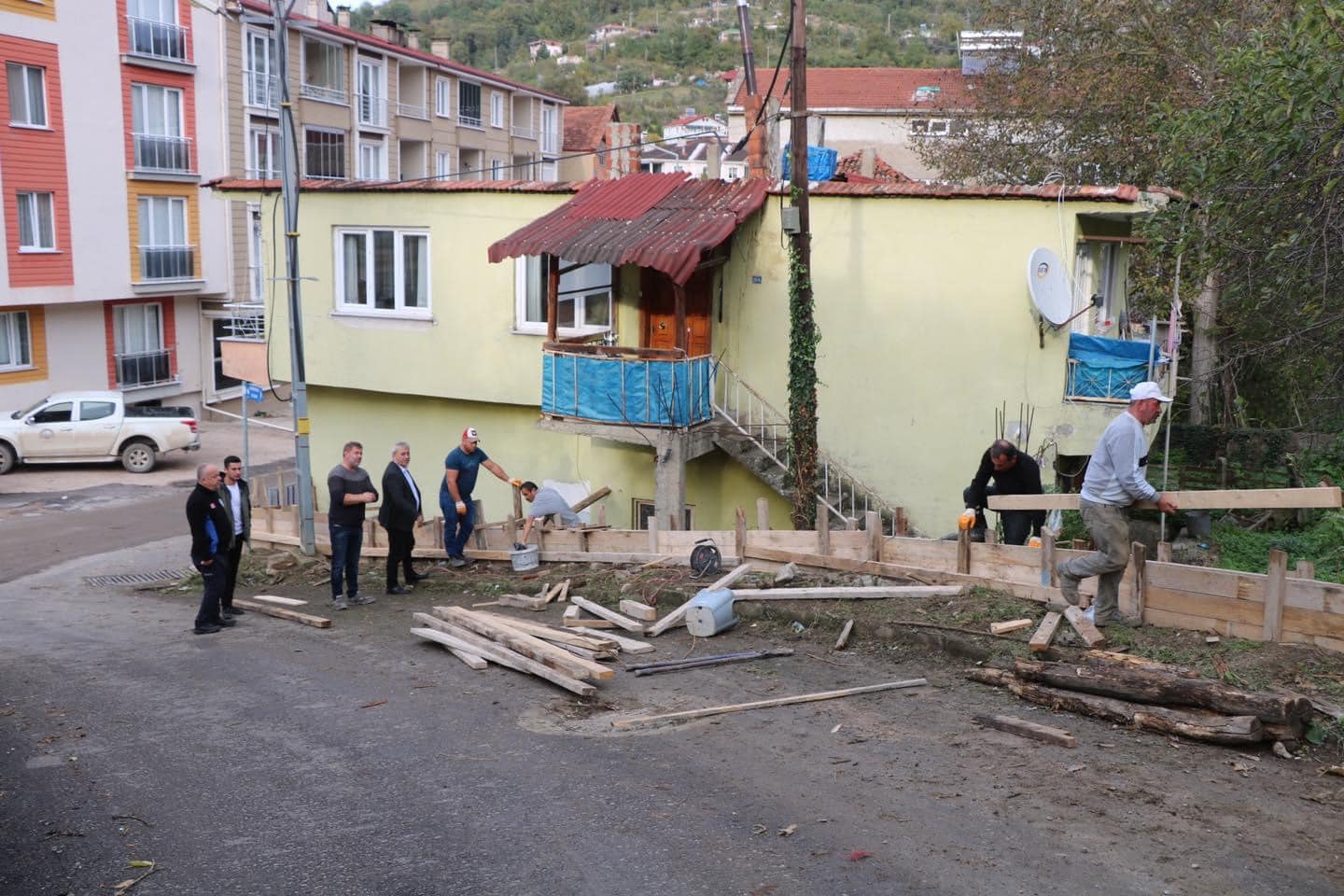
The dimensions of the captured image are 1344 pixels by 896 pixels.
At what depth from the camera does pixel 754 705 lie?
8539 millimetres

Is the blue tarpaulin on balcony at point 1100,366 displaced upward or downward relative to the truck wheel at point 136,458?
upward

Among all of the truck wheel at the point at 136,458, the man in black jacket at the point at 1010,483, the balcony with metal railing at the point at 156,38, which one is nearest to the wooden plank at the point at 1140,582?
the man in black jacket at the point at 1010,483

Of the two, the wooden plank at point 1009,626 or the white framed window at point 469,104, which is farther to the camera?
the white framed window at point 469,104

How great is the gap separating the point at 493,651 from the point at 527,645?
1.33 feet

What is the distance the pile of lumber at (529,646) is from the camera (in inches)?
366

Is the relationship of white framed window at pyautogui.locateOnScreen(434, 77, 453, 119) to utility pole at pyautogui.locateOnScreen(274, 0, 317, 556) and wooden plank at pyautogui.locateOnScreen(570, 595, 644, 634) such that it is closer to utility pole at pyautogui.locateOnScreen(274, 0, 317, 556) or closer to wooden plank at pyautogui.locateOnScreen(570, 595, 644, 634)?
utility pole at pyautogui.locateOnScreen(274, 0, 317, 556)

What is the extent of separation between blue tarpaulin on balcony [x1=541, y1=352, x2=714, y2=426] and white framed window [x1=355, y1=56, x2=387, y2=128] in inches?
1198

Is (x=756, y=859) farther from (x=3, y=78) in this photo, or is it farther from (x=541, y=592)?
(x=3, y=78)

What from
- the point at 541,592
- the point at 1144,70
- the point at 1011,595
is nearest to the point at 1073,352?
the point at 1011,595

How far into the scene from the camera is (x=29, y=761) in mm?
8039

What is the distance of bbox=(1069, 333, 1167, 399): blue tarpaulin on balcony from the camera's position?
15.4 metres

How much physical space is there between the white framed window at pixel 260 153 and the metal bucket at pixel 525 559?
2766 cm

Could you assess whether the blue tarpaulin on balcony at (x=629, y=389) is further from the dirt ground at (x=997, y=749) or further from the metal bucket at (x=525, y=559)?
the dirt ground at (x=997, y=749)

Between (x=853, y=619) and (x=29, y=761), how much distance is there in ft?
20.2
